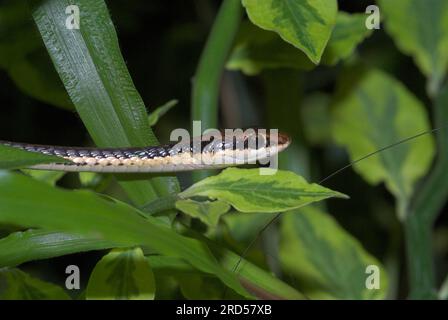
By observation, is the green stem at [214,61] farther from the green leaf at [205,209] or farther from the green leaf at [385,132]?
the green leaf at [385,132]

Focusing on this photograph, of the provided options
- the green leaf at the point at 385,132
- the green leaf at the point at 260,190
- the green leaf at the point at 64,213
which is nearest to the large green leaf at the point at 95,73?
the green leaf at the point at 260,190

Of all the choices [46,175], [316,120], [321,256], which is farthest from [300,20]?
[316,120]

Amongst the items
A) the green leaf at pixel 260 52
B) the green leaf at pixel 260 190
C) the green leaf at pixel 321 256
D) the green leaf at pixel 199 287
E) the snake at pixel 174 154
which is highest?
the green leaf at pixel 260 52

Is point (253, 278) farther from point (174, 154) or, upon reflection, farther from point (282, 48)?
point (282, 48)

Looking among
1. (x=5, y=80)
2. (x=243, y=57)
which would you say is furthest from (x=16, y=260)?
(x=5, y=80)

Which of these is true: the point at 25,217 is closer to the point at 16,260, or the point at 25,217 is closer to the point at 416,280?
the point at 16,260
